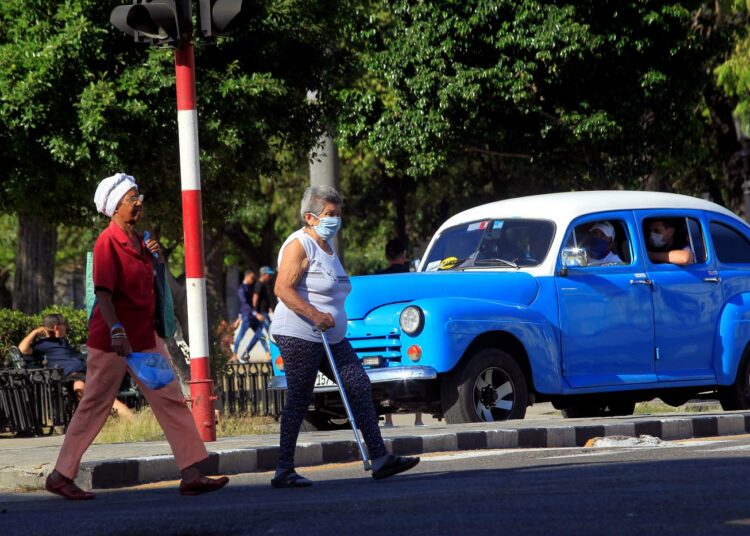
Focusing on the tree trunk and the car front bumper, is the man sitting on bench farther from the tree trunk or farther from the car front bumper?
the tree trunk

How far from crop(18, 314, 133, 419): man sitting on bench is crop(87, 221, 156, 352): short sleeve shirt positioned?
7.98m

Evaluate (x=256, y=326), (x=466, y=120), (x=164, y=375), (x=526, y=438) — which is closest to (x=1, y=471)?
(x=164, y=375)

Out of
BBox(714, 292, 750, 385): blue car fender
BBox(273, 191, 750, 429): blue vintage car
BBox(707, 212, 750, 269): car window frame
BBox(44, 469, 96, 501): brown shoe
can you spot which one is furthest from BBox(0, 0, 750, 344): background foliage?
BBox(44, 469, 96, 501): brown shoe

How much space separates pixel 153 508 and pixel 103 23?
28.6 ft

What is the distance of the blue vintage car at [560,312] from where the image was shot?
12.1 meters

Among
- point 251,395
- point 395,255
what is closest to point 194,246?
point 395,255

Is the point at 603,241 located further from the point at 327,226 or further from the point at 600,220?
the point at 327,226

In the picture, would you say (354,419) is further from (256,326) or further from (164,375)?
(256,326)

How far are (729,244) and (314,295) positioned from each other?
6476mm

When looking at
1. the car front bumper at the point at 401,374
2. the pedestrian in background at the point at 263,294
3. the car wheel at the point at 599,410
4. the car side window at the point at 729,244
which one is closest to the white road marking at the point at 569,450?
the car front bumper at the point at 401,374

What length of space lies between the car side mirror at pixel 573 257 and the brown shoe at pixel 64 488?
216 inches

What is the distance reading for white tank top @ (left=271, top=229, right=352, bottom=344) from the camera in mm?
8828

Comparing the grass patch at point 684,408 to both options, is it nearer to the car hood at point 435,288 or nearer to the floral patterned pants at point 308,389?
the car hood at point 435,288

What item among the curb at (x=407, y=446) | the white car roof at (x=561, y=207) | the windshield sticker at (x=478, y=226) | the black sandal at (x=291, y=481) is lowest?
the black sandal at (x=291, y=481)
